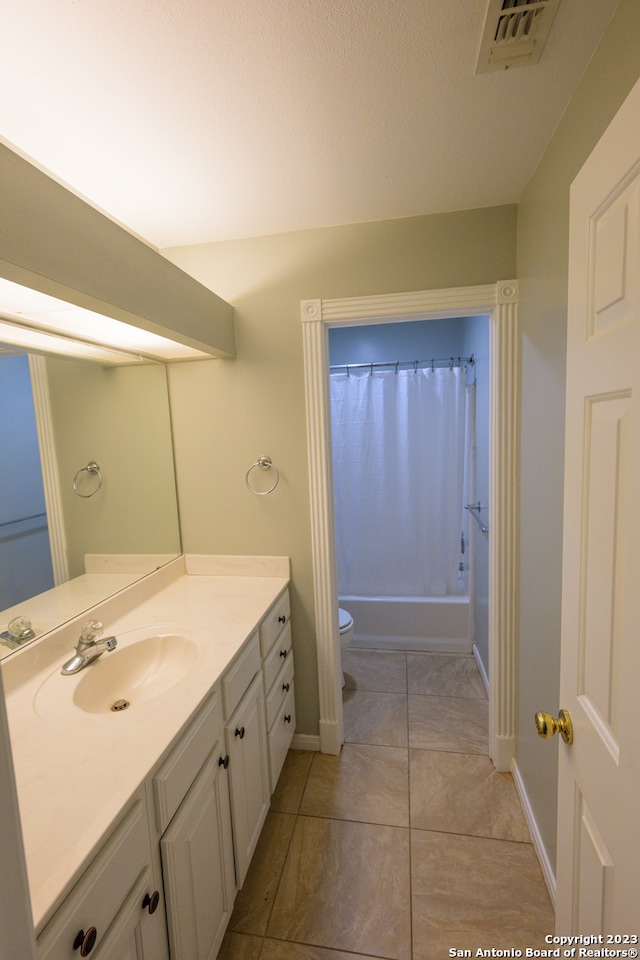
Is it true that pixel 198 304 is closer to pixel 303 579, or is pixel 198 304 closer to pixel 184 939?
pixel 303 579

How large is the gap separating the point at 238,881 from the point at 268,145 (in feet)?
7.40

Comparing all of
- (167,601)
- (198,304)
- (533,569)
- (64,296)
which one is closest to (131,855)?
(167,601)

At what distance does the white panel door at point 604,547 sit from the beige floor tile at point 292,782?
3.79ft

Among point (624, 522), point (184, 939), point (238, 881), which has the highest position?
point (624, 522)

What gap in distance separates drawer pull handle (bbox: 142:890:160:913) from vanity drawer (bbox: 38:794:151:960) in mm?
67

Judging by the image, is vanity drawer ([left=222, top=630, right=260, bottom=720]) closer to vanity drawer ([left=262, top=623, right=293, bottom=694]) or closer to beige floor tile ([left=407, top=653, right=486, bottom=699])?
vanity drawer ([left=262, top=623, right=293, bottom=694])

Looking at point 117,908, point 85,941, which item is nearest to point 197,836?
point 117,908

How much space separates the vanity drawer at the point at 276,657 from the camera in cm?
162

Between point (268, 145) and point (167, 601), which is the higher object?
point (268, 145)

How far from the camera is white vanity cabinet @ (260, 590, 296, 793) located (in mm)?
1630

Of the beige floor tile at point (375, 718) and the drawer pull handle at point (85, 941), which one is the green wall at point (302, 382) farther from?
the drawer pull handle at point (85, 941)

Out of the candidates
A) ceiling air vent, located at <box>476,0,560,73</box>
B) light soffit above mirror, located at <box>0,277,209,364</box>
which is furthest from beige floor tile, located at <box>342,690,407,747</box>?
ceiling air vent, located at <box>476,0,560,73</box>

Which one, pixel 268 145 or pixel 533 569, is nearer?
pixel 268 145

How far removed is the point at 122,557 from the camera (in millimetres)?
1688
